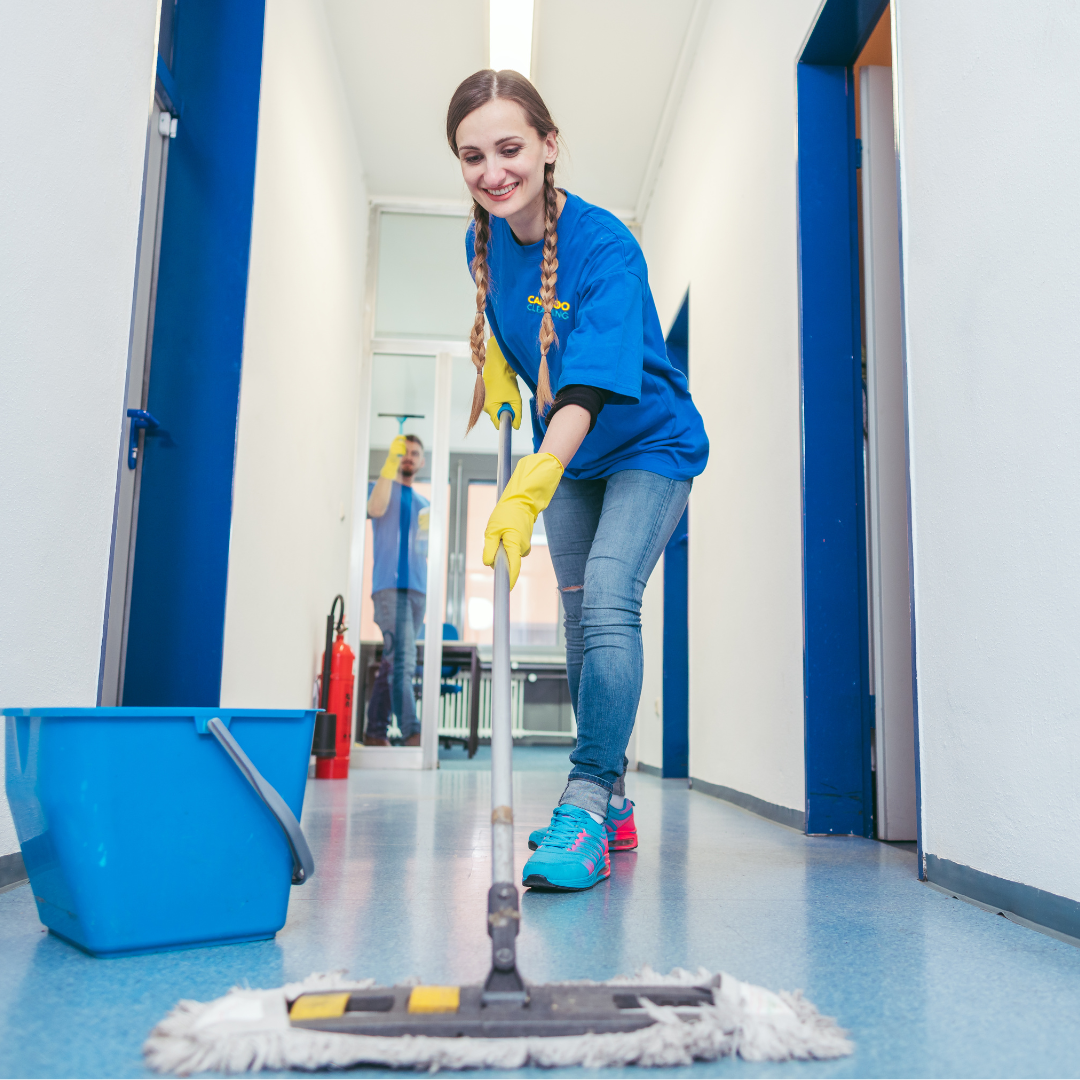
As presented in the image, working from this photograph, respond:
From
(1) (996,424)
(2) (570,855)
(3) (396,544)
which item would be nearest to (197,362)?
(2) (570,855)

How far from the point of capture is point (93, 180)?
1.51 meters

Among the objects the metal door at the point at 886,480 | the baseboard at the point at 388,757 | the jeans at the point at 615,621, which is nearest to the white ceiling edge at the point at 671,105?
the metal door at the point at 886,480

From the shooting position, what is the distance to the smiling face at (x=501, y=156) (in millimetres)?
1371

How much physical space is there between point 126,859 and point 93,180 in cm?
113

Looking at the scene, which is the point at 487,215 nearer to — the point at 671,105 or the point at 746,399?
the point at 746,399

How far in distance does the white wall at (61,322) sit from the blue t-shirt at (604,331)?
0.62 m

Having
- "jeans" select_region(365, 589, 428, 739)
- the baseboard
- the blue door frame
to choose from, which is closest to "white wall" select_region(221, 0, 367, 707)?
"jeans" select_region(365, 589, 428, 739)

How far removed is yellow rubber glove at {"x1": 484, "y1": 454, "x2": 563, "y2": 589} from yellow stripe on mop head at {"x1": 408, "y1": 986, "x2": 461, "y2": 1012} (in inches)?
17.6

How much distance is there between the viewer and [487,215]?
1539 millimetres

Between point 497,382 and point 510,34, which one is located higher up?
point 510,34

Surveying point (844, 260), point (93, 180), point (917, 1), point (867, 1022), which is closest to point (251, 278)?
point (93, 180)

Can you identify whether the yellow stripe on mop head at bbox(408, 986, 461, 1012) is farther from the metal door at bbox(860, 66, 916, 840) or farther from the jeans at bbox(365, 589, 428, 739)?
the jeans at bbox(365, 589, 428, 739)

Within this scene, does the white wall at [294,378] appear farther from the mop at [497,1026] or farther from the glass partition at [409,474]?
the mop at [497,1026]

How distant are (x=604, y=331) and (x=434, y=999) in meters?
0.92
